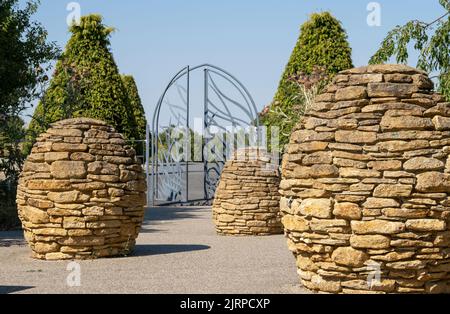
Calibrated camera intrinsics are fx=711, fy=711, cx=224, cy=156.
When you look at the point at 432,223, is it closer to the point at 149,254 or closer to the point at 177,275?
the point at 177,275

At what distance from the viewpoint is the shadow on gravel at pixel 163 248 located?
10.6m

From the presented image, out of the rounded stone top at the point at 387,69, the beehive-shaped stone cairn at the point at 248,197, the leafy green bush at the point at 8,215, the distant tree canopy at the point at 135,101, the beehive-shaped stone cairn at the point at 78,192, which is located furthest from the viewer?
the distant tree canopy at the point at 135,101

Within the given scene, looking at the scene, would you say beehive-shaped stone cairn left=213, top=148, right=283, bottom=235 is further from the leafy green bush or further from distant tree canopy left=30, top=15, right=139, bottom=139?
distant tree canopy left=30, top=15, right=139, bottom=139

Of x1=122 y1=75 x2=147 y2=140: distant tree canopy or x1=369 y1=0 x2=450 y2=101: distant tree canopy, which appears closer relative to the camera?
x1=369 y1=0 x2=450 y2=101: distant tree canopy

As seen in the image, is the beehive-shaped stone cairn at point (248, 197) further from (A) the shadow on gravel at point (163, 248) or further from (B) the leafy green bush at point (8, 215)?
(B) the leafy green bush at point (8, 215)

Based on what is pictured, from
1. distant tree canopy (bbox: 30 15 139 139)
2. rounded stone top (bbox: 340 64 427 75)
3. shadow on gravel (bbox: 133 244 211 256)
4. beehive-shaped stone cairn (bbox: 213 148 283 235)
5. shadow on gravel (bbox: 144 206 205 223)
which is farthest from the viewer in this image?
distant tree canopy (bbox: 30 15 139 139)

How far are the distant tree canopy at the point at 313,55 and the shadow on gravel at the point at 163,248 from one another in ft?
31.0

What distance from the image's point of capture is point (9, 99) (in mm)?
15516

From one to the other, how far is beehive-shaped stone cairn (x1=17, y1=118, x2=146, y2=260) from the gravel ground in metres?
0.29

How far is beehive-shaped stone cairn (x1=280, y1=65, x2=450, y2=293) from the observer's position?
630cm

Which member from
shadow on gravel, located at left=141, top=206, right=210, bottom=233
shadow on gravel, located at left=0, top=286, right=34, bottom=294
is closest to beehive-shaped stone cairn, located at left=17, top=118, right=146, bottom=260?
shadow on gravel, located at left=0, top=286, right=34, bottom=294

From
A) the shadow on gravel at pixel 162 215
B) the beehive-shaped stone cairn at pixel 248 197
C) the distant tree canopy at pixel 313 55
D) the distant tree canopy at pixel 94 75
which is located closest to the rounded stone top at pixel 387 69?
the beehive-shaped stone cairn at pixel 248 197

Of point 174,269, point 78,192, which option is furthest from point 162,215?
point 174,269
